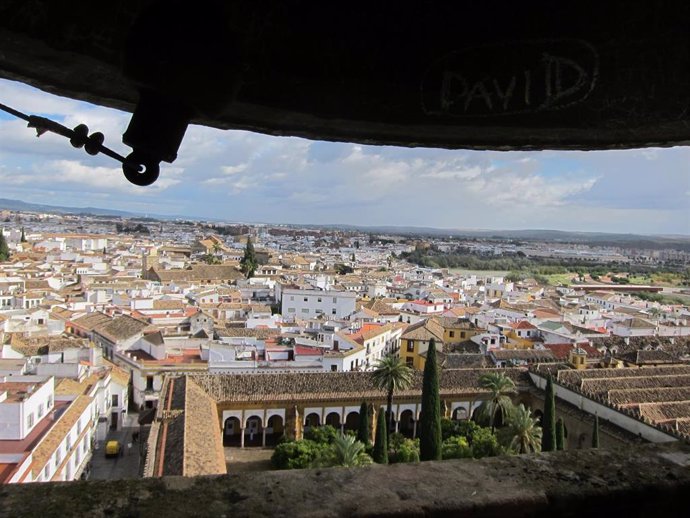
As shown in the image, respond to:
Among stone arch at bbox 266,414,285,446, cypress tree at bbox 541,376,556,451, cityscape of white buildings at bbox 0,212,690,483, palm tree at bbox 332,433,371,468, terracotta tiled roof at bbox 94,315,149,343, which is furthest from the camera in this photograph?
terracotta tiled roof at bbox 94,315,149,343

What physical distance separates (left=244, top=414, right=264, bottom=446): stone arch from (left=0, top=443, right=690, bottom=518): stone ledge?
63.9 feet

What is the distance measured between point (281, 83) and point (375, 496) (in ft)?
3.93

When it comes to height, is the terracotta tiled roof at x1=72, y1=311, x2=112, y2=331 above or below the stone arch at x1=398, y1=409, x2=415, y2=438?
above

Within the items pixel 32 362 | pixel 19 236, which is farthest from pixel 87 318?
pixel 19 236

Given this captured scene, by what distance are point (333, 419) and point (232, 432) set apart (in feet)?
12.0

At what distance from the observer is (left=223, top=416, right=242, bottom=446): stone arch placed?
20516 millimetres

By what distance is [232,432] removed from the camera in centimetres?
2098

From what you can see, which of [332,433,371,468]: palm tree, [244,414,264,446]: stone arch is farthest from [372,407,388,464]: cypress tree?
[244,414,264,446]: stone arch

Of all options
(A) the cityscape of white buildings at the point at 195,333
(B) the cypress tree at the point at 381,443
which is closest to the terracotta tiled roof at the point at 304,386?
(A) the cityscape of white buildings at the point at 195,333

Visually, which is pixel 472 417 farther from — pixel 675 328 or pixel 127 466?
pixel 675 328

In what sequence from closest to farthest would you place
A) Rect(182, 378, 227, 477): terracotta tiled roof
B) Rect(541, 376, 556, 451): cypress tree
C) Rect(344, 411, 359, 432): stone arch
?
1. Rect(182, 378, 227, 477): terracotta tiled roof
2. Rect(541, 376, 556, 451): cypress tree
3. Rect(344, 411, 359, 432): stone arch

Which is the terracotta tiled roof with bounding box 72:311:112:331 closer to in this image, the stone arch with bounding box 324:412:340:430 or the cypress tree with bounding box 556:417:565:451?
the stone arch with bounding box 324:412:340:430

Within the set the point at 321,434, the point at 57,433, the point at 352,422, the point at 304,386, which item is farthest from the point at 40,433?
the point at 352,422

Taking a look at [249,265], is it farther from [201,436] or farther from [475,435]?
[201,436]
